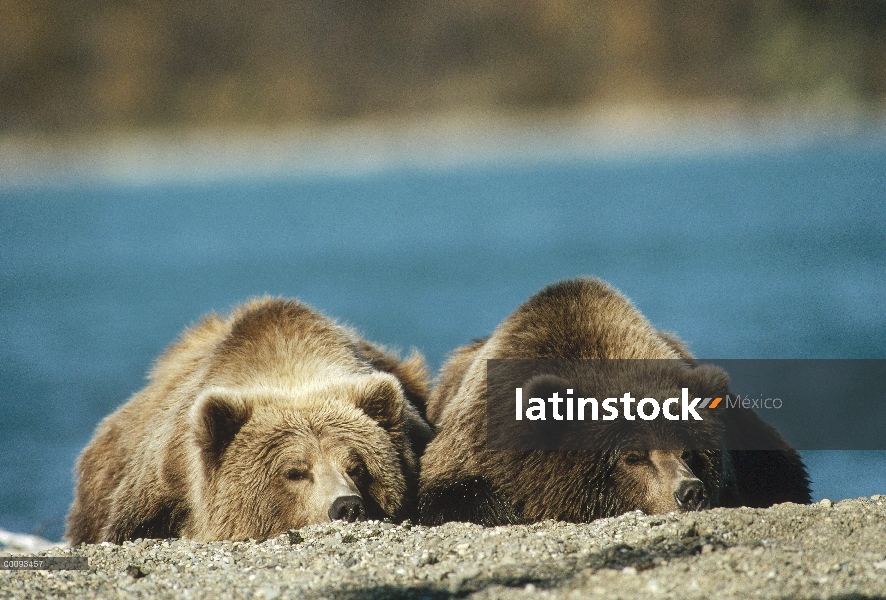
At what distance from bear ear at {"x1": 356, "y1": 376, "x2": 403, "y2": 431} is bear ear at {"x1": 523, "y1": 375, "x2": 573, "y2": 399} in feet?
3.02

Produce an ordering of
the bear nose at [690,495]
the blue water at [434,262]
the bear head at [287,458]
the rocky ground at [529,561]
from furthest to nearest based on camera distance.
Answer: the blue water at [434,262], the bear head at [287,458], the bear nose at [690,495], the rocky ground at [529,561]

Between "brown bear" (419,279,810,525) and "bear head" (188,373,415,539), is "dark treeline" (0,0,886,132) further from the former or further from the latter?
"bear head" (188,373,415,539)

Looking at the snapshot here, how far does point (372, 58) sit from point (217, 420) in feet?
359

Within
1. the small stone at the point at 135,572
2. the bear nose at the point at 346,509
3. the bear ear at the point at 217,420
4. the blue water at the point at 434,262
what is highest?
the blue water at the point at 434,262

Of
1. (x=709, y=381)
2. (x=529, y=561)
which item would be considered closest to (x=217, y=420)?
(x=529, y=561)

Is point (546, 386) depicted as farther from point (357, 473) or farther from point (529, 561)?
point (529, 561)

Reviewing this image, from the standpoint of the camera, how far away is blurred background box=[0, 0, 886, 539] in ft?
96.7

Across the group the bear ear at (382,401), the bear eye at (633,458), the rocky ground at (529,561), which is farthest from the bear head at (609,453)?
the bear ear at (382,401)

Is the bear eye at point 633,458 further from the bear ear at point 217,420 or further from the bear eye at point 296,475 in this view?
the bear ear at point 217,420

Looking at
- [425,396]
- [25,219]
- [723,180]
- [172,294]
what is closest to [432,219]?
[723,180]

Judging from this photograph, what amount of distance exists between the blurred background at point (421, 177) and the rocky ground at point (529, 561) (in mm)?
7371

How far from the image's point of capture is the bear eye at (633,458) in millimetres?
6816

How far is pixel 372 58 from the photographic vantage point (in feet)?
372

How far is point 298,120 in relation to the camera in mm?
104875
